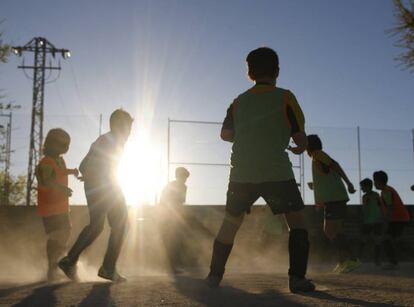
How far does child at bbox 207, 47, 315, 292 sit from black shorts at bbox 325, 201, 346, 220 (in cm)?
278

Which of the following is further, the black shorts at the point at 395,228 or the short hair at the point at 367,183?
the short hair at the point at 367,183

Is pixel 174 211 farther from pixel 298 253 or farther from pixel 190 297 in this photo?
pixel 190 297

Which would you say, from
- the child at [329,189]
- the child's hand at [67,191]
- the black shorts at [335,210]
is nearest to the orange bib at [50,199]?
the child's hand at [67,191]

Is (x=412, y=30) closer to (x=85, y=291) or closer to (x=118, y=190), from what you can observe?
(x=118, y=190)

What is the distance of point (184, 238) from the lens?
1059cm

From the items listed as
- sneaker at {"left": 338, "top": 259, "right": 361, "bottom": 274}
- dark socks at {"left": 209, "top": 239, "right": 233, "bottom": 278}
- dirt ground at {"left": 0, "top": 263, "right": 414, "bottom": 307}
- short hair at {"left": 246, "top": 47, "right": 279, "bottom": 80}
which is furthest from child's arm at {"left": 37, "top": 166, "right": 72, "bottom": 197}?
sneaker at {"left": 338, "top": 259, "right": 361, "bottom": 274}

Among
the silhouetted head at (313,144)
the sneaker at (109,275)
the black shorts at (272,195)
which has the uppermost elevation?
the silhouetted head at (313,144)

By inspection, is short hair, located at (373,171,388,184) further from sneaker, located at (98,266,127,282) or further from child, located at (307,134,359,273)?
sneaker, located at (98,266,127,282)

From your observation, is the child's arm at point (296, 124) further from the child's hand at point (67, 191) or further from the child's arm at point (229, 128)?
the child's hand at point (67, 191)

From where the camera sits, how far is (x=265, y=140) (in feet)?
12.0

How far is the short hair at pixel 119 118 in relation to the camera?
530 centimetres

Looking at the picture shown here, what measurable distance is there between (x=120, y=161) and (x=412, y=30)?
7.14 meters

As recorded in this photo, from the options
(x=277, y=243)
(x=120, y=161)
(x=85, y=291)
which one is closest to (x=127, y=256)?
(x=277, y=243)

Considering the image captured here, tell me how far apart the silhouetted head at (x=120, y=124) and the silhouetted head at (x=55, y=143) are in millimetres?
760
